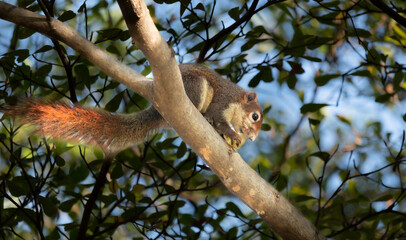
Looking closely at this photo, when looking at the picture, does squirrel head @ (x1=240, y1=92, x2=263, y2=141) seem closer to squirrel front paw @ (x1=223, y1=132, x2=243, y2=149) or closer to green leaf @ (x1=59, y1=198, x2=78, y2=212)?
squirrel front paw @ (x1=223, y1=132, x2=243, y2=149)

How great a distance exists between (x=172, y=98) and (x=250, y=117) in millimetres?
1203

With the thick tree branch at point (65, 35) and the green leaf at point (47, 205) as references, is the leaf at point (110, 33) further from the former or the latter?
the green leaf at point (47, 205)

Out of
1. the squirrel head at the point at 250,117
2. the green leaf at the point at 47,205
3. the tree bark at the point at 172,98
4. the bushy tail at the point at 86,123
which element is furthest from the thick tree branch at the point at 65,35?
the squirrel head at the point at 250,117

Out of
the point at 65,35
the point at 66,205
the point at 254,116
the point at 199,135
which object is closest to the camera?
the point at 65,35

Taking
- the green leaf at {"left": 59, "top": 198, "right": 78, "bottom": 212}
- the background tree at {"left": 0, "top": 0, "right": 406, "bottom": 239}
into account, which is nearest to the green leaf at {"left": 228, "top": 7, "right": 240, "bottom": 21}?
the background tree at {"left": 0, "top": 0, "right": 406, "bottom": 239}

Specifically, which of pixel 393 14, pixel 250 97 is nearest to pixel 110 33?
pixel 250 97

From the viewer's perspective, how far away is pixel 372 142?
4.09 m

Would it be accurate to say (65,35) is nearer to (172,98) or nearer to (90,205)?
Result: (172,98)

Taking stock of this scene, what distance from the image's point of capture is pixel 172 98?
1.66 metres

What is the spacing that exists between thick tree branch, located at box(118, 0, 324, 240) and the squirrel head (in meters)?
0.72

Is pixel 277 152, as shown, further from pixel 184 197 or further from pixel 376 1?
→ pixel 376 1

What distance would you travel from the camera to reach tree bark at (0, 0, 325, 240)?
1.46m

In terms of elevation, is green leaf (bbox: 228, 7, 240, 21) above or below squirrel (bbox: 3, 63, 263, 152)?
above

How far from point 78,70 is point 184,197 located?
182cm
